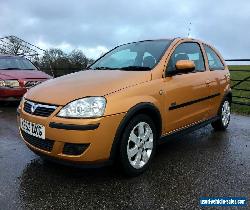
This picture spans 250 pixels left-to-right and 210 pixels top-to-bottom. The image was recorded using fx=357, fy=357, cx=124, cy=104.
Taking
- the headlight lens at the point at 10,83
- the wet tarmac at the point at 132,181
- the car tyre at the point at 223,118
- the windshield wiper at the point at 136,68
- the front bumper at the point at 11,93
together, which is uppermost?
the windshield wiper at the point at 136,68

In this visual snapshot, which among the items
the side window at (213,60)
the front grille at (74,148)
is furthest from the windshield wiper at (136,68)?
the side window at (213,60)

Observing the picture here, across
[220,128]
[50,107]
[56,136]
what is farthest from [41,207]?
[220,128]

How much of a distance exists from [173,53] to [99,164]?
6.47 feet

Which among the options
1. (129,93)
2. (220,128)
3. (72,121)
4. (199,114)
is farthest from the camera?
(220,128)

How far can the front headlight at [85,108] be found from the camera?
367 centimetres

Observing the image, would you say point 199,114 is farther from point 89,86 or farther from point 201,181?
point 89,86

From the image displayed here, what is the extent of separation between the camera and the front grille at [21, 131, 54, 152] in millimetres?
3827

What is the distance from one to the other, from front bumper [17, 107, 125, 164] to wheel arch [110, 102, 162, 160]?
0.05 m

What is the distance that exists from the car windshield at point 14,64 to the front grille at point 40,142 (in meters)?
6.30

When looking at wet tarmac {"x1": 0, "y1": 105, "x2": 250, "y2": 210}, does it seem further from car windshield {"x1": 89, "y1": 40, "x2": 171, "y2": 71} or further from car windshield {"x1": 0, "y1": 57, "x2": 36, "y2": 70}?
car windshield {"x1": 0, "y1": 57, "x2": 36, "y2": 70}

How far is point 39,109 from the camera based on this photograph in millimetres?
3947

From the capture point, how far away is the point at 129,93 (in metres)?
3.98

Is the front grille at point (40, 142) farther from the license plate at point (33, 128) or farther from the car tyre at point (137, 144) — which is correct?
the car tyre at point (137, 144)

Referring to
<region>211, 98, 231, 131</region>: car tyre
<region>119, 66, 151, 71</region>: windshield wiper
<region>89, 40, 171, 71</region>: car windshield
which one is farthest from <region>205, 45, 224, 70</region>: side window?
<region>119, 66, 151, 71</region>: windshield wiper
